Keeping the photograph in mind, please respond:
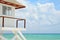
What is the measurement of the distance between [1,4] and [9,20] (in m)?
2.09

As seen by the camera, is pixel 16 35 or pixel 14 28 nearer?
pixel 14 28

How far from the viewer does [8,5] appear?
1909 cm

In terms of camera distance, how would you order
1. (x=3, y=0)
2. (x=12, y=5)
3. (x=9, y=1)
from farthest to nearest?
(x=12, y=5)
(x=9, y=1)
(x=3, y=0)

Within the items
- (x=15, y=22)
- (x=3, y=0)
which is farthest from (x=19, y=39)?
(x=3, y=0)

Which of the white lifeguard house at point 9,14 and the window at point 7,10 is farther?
the window at point 7,10

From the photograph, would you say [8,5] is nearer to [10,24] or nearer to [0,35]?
[10,24]

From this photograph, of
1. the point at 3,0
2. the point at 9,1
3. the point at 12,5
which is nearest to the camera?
the point at 3,0

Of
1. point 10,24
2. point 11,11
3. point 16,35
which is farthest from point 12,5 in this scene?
point 16,35

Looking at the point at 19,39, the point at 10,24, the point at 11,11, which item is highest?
the point at 11,11

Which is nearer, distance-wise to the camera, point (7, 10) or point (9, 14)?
point (7, 10)

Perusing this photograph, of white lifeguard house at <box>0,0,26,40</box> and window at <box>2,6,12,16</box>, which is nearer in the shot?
white lifeguard house at <box>0,0,26,40</box>

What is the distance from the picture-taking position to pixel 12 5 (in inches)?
776

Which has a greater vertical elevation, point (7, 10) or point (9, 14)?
point (7, 10)

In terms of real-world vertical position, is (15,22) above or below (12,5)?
below
